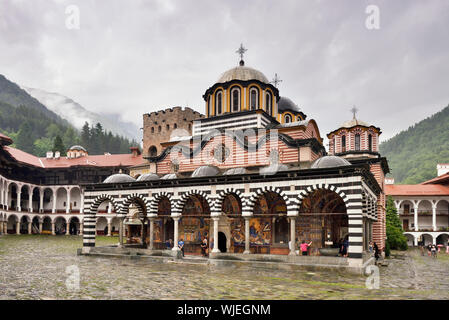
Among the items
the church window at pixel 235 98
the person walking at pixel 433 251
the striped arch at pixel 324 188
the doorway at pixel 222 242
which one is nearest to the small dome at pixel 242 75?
the church window at pixel 235 98

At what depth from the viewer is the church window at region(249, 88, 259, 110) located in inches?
1184

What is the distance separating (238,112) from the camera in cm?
2967

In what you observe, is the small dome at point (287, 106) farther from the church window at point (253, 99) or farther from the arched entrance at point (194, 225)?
the arched entrance at point (194, 225)

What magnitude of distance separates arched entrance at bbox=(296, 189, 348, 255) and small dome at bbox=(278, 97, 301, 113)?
60.2 ft

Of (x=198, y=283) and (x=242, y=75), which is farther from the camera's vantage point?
(x=242, y=75)

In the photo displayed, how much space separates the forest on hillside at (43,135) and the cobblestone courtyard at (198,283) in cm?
5421

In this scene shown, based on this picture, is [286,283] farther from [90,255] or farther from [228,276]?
[90,255]

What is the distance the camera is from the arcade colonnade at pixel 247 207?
1850 centimetres

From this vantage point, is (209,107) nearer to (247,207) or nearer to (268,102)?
(268,102)

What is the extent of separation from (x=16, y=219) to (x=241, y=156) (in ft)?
113

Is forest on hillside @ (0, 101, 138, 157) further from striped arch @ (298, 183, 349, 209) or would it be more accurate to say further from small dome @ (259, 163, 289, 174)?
striped arch @ (298, 183, 349, 209)

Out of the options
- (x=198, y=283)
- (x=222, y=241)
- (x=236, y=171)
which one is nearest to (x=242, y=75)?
(x=236, y=171)

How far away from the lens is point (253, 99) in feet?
99.1

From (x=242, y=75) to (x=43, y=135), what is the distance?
8636cm
